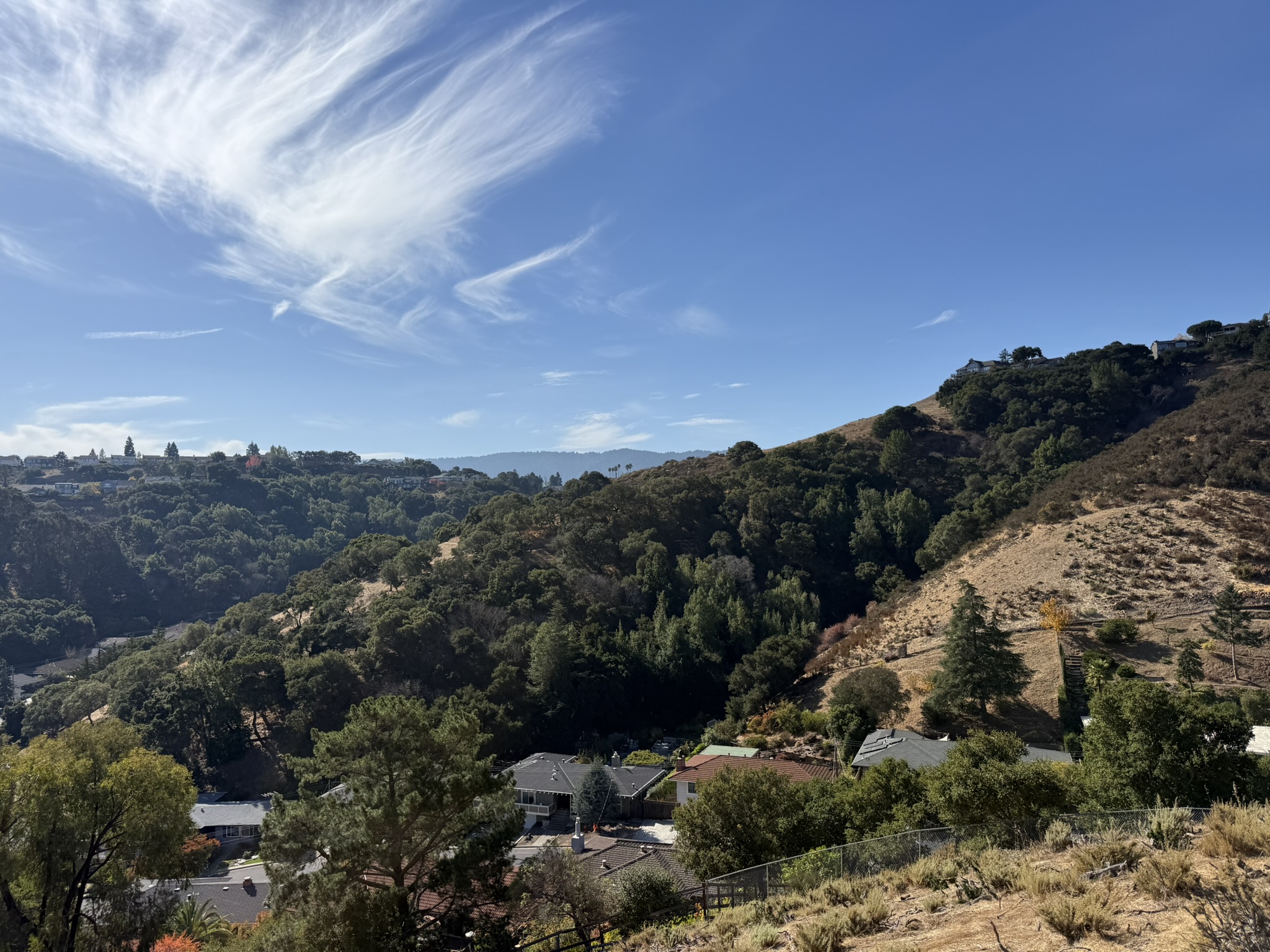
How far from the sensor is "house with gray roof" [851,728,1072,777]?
20.8 m

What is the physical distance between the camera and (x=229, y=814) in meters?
31.9

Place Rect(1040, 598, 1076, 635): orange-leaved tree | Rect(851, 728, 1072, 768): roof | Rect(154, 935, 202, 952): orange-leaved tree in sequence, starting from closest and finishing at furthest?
Rect(154, 935, 202, 952): orange-leaved tree, Rect(851, 728, 1072, 768): roof, Rect(1040, 598, 1076, 635): orange-leaved tree

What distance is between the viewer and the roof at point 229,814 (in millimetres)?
30844

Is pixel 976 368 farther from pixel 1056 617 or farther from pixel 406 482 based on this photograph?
pixel 406 482

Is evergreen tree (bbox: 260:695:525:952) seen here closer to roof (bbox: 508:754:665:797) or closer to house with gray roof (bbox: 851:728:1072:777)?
house with gray roof (bbox: 851:728:1072:777)

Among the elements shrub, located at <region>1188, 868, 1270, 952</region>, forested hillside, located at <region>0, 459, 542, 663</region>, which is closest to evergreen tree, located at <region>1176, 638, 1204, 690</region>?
shrub, located at <region>1188, 868, 1270, 952</region>

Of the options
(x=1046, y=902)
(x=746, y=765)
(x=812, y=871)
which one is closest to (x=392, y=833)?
(x=812, y=871)

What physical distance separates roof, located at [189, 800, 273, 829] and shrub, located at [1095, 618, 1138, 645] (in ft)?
118

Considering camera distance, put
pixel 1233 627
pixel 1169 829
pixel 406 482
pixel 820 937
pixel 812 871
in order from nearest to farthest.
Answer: pixel 820 937
pixel 1169 829
pixel 812 871
pixel 1233 627
pixel 406 482

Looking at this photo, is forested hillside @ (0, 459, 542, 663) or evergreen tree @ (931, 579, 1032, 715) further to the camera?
forested hillside @ (0, 459, 542, 663)

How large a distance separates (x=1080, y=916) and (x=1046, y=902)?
52cm

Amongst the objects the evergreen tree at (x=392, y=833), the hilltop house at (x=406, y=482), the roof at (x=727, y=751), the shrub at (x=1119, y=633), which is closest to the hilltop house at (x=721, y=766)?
the roof at (x=727, y=751)

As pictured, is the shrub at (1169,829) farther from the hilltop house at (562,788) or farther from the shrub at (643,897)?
the hilltop house at (562,788)

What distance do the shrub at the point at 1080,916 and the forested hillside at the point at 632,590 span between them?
2812cm
